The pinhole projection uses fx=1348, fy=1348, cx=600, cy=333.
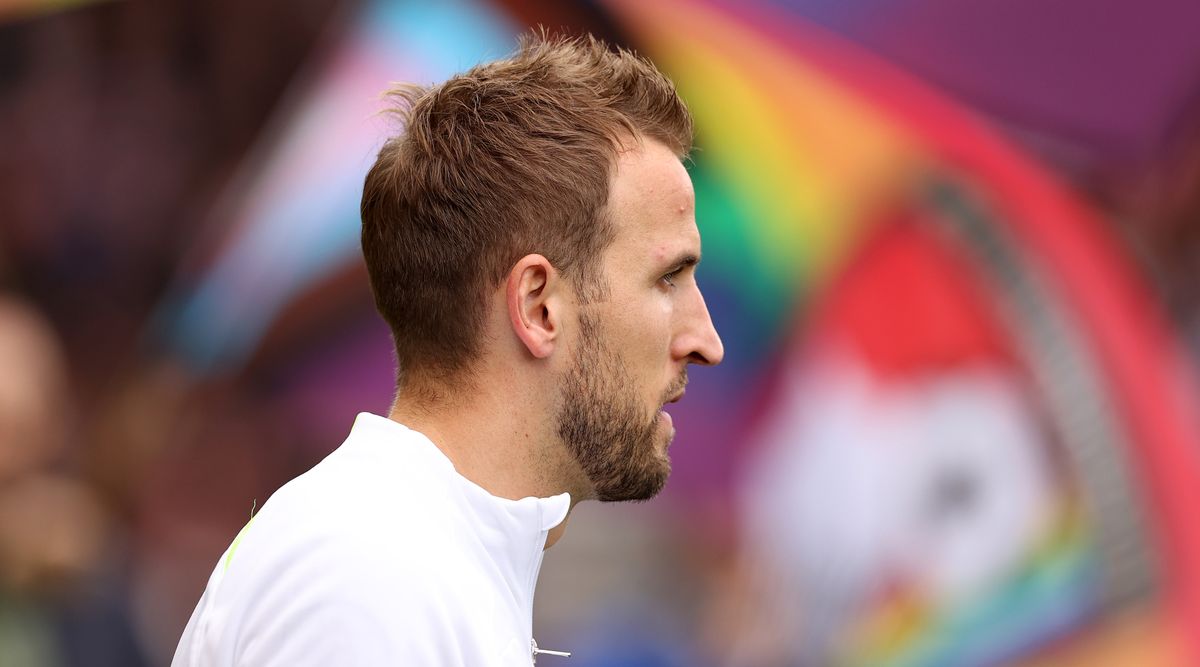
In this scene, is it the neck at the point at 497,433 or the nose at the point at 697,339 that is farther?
the nose at the point at 697,339

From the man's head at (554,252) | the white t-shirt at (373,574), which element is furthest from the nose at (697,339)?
the white t-shirt at (373,574)

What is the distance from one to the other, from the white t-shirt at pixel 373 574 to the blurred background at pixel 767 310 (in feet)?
10.0

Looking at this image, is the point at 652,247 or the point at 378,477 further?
the point at 652,247

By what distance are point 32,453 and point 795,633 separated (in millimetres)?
2551

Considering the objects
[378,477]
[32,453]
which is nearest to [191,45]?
[32,453]

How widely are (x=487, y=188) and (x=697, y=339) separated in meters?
0.34

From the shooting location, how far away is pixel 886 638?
4.46m

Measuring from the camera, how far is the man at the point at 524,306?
58.9 inches

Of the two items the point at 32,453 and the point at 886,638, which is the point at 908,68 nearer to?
the point at 886,638

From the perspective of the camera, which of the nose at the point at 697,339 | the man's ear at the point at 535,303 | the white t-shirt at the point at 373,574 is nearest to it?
the white t-shirt at the point at 373,574

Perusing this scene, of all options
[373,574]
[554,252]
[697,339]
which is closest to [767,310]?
[697,339]

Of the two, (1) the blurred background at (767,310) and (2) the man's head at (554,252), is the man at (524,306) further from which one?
(1) the blurred background at (767,310)

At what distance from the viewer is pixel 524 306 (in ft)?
5.28

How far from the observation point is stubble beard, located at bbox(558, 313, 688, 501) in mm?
1652
